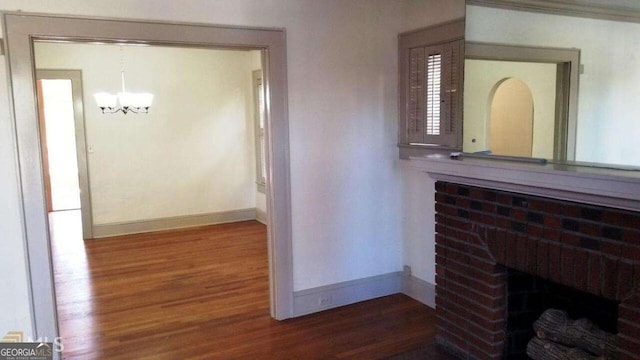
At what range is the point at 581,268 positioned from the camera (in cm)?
216

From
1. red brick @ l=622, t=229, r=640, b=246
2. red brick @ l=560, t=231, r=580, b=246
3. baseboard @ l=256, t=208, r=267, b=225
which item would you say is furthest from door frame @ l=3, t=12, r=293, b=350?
baseboard @ l=256, t=208, r=267, b=225

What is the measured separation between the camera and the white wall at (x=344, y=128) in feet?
11.2

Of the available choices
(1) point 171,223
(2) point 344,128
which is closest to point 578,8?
(2) point 344,128

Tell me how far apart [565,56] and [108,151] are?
551cm

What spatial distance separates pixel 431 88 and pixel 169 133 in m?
4.16

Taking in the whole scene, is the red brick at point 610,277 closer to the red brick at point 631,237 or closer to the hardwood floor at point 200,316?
the red brick at point 631,237

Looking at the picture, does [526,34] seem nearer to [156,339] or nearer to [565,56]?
[565,56]

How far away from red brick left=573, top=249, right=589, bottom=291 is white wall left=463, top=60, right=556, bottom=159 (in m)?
0.52

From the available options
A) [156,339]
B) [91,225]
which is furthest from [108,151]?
[156,339]

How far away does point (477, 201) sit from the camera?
2.72m

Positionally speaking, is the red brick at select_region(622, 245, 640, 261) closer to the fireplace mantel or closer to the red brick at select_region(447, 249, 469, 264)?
the fireplace mantel

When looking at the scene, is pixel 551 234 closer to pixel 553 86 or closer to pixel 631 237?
pixel 631 237

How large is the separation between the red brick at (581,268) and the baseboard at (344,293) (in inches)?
74.9

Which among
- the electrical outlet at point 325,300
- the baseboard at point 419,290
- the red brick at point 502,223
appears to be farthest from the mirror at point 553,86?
the electrical outlet at point 325,300
